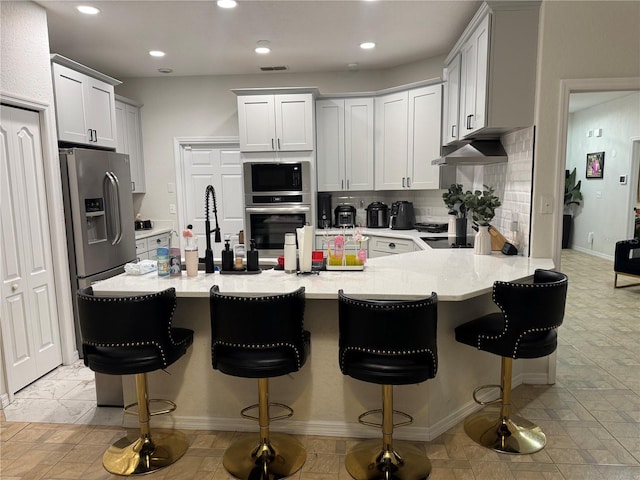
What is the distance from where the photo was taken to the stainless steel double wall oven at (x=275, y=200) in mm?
4914

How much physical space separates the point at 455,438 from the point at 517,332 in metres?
0.78

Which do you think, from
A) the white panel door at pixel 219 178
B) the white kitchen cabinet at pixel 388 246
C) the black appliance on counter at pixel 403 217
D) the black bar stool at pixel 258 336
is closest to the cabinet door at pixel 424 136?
the black appliance on counter at pixel 403 217

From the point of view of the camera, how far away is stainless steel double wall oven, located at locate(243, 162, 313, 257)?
4914 mm

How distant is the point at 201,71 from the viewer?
17.4 ft

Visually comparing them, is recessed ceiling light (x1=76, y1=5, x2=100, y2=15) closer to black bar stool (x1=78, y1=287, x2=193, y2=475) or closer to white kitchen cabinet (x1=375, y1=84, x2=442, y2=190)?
black bar stool (x1=78, y1=287, x2=193, y2=475)

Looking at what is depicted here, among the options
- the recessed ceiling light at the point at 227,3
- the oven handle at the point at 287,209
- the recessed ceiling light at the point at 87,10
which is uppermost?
the recessed ceiling light at the point at 87,10

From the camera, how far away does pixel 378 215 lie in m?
5.25

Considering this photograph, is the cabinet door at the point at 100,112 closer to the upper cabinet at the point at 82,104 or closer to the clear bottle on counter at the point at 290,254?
the upper cabinet at the point at 82,104

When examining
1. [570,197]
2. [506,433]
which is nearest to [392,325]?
[506,433]

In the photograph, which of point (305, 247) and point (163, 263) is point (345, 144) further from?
point (163, 263)

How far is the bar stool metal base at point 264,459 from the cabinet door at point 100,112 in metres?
3.01

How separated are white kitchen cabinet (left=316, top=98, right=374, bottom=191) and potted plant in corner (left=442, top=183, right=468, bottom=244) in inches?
39.1

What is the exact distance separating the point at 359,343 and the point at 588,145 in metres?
8.20

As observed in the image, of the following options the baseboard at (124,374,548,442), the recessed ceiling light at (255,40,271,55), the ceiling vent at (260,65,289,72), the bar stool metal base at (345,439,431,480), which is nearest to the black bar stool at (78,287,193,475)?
the baseboard at (124,374,548,442)
